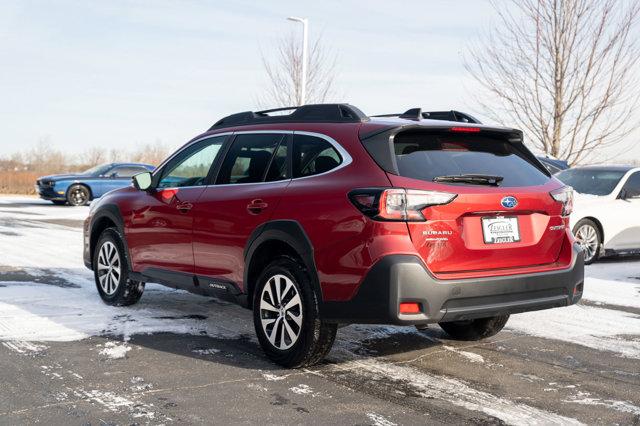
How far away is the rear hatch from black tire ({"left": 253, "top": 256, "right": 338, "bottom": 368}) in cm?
88

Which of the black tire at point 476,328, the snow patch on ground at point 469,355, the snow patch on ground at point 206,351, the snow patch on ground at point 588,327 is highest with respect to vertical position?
the black tire at point 476,328

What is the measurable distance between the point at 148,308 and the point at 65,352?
1.83 meters

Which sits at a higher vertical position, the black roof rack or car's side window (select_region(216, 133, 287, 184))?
the black roof rack

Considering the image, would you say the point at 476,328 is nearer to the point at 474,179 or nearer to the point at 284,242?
the point at 474,179

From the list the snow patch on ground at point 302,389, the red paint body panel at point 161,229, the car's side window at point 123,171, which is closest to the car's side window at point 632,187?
the red paint body panel at point 161,229

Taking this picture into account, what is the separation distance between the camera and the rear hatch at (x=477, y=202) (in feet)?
15.9

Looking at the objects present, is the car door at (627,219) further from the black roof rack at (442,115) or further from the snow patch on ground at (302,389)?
the snow patch on ground at (302,389)

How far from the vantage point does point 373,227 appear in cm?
477

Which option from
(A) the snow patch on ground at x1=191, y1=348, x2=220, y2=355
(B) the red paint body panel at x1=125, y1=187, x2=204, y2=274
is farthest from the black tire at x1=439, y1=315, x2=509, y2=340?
(B) the red paint body panel at x1=125, y1=187, x2=204, y2=274

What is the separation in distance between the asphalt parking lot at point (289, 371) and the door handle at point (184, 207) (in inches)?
40.1

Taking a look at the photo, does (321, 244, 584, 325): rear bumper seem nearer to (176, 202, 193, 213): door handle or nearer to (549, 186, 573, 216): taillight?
(549, 186, 573, 216): taillight

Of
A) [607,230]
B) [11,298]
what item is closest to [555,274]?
[11,298]

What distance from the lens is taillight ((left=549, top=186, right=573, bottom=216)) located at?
17.9 ft

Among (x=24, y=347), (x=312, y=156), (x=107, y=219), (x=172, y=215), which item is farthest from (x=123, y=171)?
(x=312, y=156)
